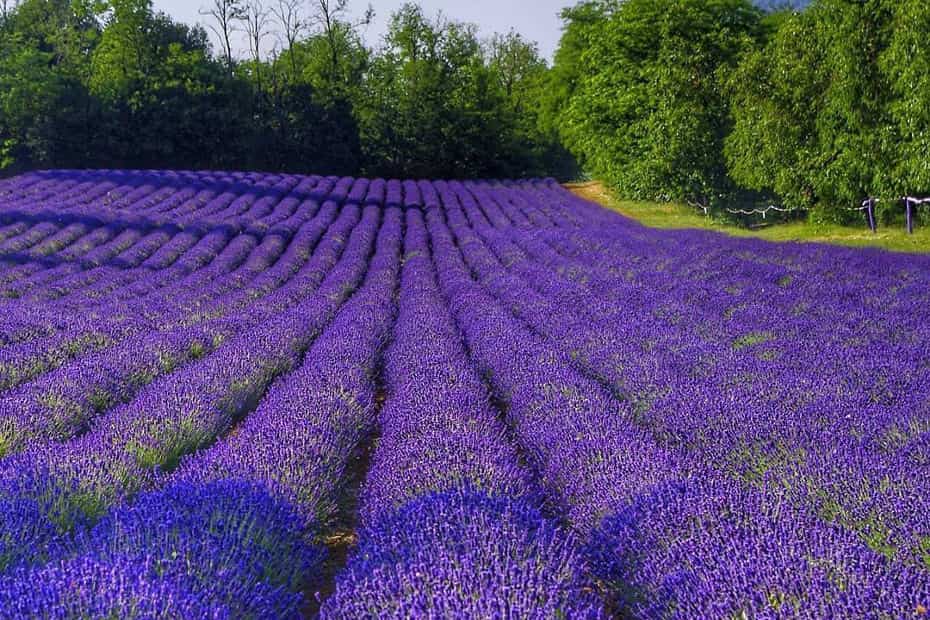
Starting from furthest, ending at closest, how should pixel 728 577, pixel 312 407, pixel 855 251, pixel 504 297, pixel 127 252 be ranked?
1. pixel 127 252
2. pixel 855 251
3. pixel 504 297
4. pixel 312 407
5. pixel 728 577

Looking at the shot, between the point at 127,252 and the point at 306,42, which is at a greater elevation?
the point at 306,42

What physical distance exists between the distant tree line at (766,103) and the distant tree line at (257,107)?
10737 mm

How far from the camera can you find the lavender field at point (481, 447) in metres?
2.23

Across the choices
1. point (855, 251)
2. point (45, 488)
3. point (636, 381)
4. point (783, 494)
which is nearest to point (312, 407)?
point (45, 488)

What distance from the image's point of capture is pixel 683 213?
73.3 feet

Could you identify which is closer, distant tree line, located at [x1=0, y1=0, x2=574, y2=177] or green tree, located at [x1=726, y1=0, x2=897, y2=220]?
green tree, located at [x1=726, y1=0, x2=897, y2=220]

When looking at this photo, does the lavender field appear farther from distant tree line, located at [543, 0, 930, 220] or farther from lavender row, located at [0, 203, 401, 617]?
distant tree line, located at [543, 0, 930, 220]

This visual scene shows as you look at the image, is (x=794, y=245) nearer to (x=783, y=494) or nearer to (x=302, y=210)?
(x=783, y=494)

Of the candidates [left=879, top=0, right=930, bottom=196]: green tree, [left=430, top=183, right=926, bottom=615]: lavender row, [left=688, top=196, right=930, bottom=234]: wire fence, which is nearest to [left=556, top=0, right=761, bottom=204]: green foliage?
[left=688, top=196, right=930, bottom=234]: wire fence

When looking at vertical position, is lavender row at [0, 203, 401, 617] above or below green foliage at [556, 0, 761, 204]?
below

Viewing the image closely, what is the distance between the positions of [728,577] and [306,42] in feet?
150

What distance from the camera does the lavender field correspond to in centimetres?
223

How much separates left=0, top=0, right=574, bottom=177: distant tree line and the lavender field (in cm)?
2512

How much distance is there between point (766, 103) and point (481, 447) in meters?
14.7
